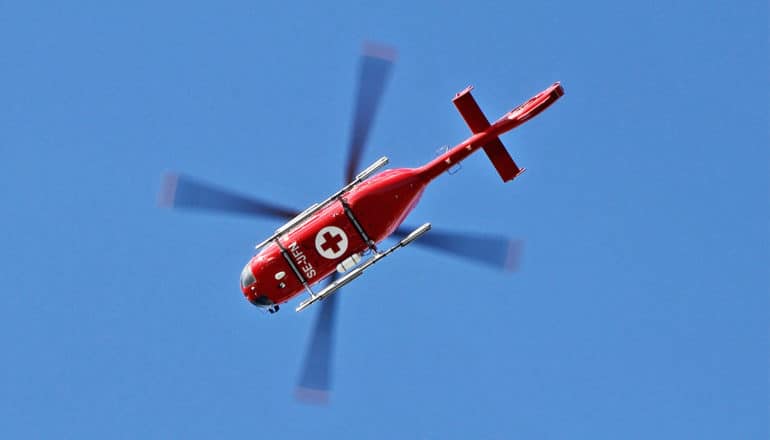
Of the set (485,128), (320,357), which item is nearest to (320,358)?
(320,357)

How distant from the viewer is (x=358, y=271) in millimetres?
36344

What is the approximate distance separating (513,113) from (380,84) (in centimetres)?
468

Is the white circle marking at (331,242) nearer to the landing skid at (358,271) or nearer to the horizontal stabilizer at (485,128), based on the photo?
the landing skid at (358,271)

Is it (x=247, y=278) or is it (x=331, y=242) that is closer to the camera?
(x=331, y=242)

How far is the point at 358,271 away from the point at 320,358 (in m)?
2.96

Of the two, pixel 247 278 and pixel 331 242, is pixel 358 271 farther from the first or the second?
pixel 247 278

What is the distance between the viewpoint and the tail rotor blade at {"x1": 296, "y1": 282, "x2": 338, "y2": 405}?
36531 millimetres

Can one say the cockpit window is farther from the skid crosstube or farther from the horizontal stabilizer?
the horizontal stabilizer

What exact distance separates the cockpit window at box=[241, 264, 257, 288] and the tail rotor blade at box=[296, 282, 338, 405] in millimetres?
2330

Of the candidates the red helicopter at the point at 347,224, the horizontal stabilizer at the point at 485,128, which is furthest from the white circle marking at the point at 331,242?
the horizontal stabilizer at the point at 485,128

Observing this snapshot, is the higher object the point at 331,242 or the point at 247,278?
the point at 247,278

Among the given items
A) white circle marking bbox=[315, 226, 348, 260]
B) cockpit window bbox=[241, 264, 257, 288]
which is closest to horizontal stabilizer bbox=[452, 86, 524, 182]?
white circle marking bbox=[315, 226, 348, 260]

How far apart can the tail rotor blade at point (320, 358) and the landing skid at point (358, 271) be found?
1.47 ft

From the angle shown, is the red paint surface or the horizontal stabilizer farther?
the horizontal stabilizer
